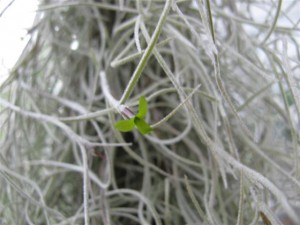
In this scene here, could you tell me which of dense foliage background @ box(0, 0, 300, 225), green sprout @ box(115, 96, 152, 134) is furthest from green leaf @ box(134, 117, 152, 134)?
dense foliage background @ box(0, 0, 300, 225)

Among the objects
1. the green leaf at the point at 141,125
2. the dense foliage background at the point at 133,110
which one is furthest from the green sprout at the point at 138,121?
the dense foliage background at the point at 133,110

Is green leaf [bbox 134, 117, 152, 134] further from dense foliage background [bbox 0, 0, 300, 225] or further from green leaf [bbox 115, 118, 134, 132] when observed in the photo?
dense foliage background [bbox 0, 0, 300, 225]

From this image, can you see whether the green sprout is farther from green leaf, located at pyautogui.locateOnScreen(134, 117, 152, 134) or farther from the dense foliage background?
the dense foliage background

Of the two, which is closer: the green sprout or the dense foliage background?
the green sprout

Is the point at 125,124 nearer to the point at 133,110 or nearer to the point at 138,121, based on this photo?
the point at 138,121

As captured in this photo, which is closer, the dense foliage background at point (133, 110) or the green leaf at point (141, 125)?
the green leaf at point (141, 125)

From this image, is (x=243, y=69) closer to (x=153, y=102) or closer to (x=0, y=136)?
(x=153, y=102)

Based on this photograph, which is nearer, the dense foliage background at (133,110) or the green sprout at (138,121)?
the green sprout at (138,121)

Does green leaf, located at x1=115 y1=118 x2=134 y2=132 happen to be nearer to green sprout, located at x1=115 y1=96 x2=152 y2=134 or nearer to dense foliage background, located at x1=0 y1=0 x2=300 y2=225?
green sprout, located at x1=115 y1=96 x2=152 y2=134

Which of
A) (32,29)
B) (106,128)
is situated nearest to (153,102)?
(106,128)

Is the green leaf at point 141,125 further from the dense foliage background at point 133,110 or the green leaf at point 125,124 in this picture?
the dense foliage background at point 133,110

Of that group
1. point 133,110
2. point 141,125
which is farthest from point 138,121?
point 133,110
